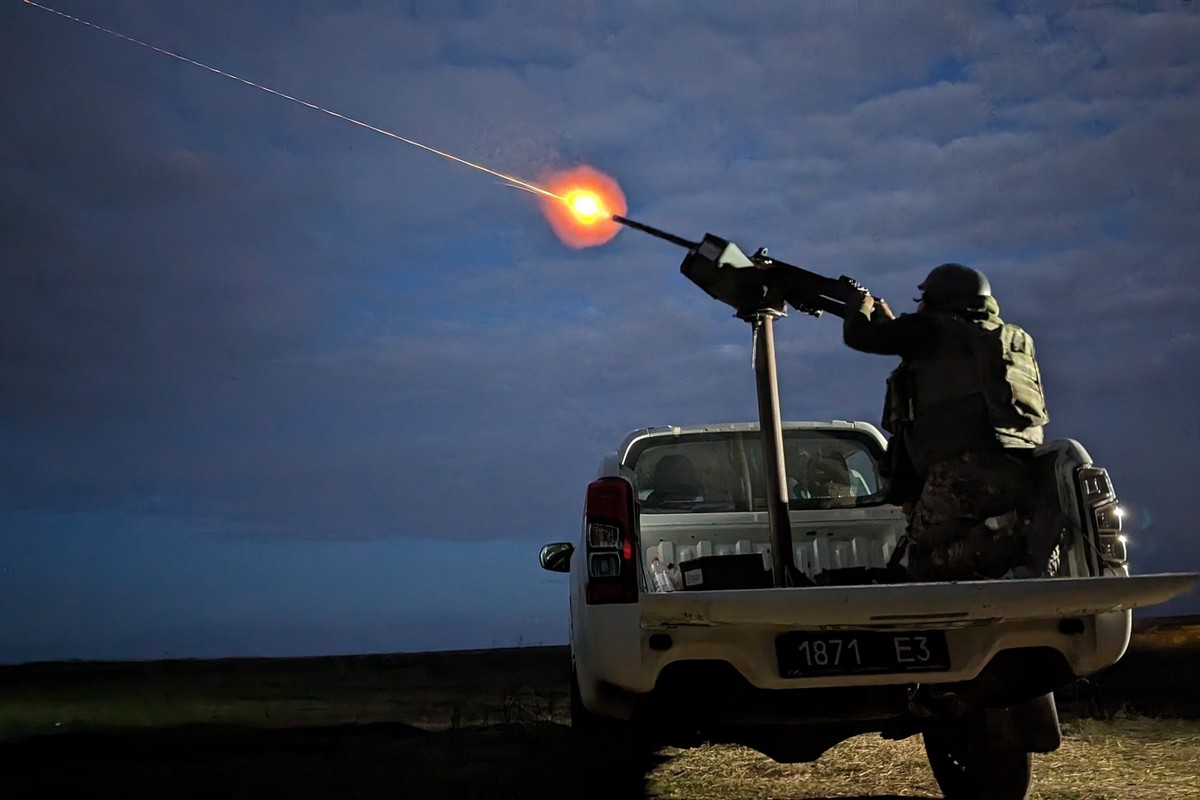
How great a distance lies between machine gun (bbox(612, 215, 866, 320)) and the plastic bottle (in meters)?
1.29

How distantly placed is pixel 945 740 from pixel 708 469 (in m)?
1.83

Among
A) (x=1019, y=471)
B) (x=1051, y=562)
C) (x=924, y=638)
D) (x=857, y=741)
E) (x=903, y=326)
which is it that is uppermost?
(x=903, y=326)

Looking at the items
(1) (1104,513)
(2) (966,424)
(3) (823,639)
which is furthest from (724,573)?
(1) (1104,513)

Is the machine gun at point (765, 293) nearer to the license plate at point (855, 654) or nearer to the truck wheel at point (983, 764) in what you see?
the license plate at point (855, 654)

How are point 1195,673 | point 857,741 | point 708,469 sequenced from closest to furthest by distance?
point 708,469 < point 857,741 < point 1195,673

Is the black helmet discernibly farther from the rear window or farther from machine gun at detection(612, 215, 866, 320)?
the rear window

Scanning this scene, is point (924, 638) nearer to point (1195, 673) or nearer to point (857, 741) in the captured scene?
point (857, 741)

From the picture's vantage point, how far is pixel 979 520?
15.2ft

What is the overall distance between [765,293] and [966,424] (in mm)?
1194

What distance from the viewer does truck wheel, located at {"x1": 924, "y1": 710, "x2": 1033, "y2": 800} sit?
16.2 feet

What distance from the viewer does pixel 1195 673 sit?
14.0 meters

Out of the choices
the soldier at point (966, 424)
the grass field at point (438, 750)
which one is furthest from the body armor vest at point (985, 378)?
the grass field at point (438, 750)

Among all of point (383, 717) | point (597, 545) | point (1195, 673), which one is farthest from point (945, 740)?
point (1195, 673)

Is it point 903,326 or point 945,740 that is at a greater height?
point 903,326
